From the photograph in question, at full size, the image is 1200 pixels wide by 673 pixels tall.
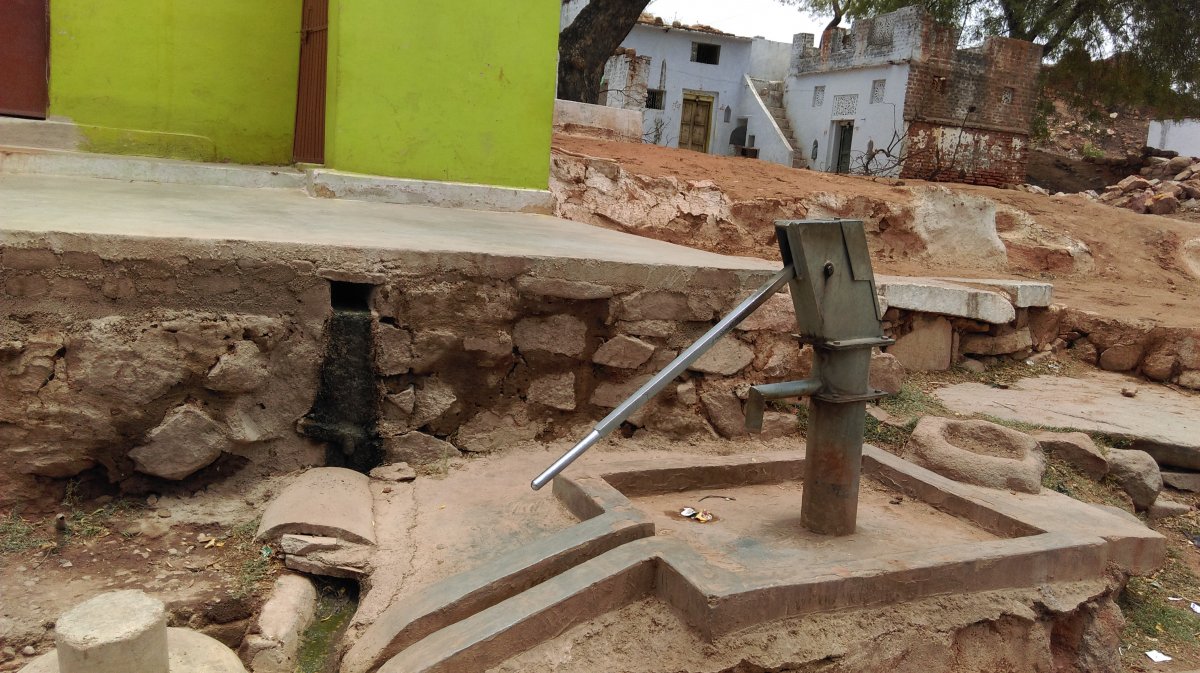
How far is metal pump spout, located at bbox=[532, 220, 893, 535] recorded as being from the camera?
7.89ft

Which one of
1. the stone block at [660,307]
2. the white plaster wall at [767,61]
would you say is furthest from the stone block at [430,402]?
the white plaster wall at [767,61]

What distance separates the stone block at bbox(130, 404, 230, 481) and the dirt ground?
495cm

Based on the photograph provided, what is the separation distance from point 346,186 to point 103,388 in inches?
97.3

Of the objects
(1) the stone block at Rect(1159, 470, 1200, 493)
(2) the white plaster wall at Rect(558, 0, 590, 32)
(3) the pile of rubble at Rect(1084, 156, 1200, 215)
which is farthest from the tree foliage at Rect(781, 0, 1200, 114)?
(1) the stone block at Rect(1159, 470, 1200, 493)

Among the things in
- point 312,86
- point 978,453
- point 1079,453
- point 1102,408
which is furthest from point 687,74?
point 978,453

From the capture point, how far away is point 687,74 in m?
22.2

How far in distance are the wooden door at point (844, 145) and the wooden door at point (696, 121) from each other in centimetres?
435

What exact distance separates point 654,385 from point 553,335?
1189 mm

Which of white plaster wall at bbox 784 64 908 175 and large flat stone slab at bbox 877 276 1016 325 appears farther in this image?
white plaster wall at bbox 784 64 908 175

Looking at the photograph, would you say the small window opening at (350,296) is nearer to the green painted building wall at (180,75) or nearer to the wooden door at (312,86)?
the wooden door at (312,86)

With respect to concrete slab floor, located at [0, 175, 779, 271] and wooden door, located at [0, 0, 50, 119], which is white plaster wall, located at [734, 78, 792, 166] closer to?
concrete slab floor, located at [0, 175, 779, 271]

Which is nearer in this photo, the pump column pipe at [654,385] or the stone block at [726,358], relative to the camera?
the pump column pipe at [654,385]

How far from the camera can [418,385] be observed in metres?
3.08

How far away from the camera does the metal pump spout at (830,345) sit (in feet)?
7.89
